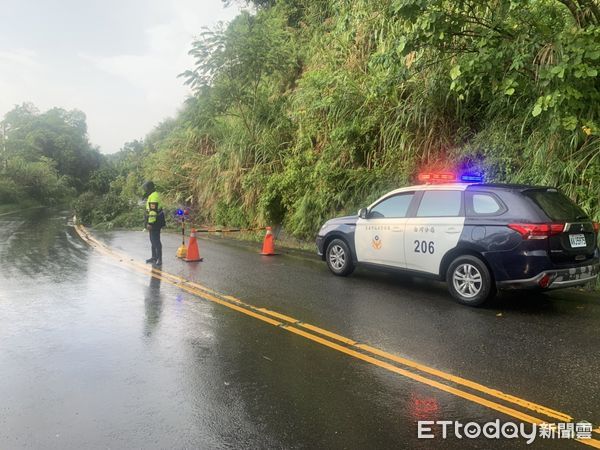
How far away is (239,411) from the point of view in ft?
12.4

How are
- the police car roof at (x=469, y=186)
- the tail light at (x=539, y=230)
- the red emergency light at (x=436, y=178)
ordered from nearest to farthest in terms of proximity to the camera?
1. the tail light at (x=539, y=230)
2. the police car roof at (x=469, y=186)
3. the red emergency light at (x=436, y=178)

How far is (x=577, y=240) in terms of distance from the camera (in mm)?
6457

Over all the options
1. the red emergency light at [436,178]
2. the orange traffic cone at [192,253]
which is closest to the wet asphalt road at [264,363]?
the red emergency light at [436,178]

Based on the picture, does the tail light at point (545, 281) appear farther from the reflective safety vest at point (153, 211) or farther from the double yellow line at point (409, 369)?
the reflective safety vest at point (153, 211)

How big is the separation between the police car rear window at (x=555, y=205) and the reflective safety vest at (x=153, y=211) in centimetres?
736

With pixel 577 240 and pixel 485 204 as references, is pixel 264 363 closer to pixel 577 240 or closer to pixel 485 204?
pixel 485 204

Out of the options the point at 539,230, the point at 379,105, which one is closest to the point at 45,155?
the point at 379,105

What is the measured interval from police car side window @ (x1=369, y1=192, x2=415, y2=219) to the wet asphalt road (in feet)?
3.88

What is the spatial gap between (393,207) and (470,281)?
189 centimetres

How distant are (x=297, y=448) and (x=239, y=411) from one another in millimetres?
692

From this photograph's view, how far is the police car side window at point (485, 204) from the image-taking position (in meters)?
6.70

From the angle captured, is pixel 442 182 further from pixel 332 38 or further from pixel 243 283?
pixel 332 38
